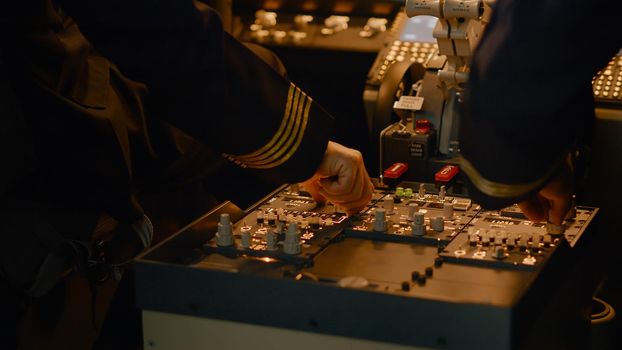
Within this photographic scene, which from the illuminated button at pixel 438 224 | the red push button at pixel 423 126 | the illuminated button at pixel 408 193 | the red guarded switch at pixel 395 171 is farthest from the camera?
the red push button at pixel 423 126

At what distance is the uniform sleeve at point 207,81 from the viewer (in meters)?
1.79

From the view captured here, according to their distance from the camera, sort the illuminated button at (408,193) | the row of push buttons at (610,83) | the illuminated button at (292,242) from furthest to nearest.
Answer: the row of push buttons at (610,83), the illuminated button at (408,193), the illuminated button at (292,242)

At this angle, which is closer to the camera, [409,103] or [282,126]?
[282,126]

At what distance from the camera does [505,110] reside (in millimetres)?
1511

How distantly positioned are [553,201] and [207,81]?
0.63 meters

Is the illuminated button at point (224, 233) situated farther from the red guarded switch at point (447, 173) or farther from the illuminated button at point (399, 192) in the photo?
the red guarded switch at point (447, 173)

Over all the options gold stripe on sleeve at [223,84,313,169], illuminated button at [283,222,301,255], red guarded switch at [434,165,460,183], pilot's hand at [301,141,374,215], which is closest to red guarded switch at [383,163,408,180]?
red guarded switch at [434,165,460,183]

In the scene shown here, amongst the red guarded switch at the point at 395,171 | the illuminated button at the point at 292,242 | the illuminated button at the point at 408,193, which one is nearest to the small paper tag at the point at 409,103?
the red guarded switch at the point at 395,171

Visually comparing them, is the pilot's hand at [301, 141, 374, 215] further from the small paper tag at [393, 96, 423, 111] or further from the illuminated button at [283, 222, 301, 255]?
the small paper tag at [393, 96, 423, 111]

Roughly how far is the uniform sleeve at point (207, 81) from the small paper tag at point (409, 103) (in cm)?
45

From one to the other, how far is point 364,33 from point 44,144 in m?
1.45

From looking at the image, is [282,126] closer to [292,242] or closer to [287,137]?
[287,137]

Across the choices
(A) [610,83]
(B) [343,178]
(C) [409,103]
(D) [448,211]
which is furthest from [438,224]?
(A) [610,83]

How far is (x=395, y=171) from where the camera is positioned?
7.18 ft
